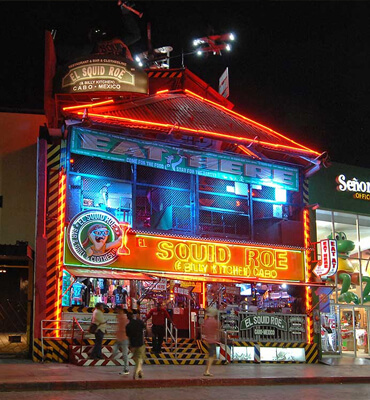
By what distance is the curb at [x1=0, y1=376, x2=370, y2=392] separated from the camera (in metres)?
12.1

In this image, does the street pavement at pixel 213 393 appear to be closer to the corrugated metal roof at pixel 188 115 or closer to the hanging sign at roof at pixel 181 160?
the hanging sign at roof at pixel 181 160

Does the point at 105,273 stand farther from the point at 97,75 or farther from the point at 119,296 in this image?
the point at 97,75

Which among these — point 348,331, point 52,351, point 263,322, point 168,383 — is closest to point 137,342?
point 168,383

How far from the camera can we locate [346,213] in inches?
998

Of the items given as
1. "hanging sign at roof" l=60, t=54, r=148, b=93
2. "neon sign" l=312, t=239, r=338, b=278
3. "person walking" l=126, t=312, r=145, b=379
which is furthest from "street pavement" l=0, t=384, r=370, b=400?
"hanging sign at roof" l=60, t=54, r=148, b=93

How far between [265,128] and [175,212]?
5.38 meters

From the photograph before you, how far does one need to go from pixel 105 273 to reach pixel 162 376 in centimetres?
439

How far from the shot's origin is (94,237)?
1805 cm

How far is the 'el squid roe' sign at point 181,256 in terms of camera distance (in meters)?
18.0

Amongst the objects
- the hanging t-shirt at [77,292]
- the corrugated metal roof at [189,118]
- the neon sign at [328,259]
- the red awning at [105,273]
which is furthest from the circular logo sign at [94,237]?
the neon sign at [328,259]

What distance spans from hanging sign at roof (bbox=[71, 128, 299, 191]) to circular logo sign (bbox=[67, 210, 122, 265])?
216 cm

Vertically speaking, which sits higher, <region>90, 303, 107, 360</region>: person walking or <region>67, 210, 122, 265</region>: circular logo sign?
<region>67, 210, 122, 265</region>: circular logo sign

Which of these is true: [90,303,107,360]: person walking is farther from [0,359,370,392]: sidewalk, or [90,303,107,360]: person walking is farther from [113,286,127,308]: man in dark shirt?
[113,286,127,308]: man in dark shirt

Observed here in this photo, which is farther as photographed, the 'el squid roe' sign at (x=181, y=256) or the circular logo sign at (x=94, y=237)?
the 'el squid roe' sign at (x=181, y=256)
